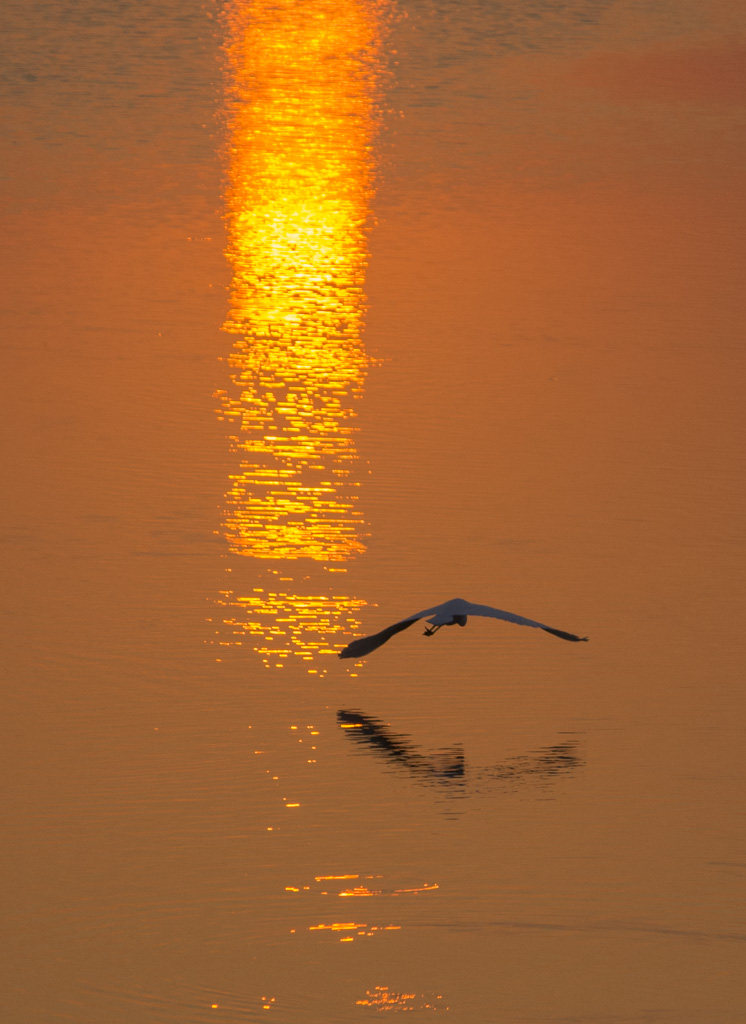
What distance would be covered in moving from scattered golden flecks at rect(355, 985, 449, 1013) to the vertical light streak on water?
353cm

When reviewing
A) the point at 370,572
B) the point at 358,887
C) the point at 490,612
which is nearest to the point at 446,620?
the point at 490,612

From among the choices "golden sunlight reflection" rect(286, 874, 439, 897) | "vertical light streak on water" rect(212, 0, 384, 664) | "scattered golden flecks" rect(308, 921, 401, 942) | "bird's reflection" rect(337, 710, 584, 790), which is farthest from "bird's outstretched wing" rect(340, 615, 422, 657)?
"scattered golden flecks" rect(308, 921, 401, 942)

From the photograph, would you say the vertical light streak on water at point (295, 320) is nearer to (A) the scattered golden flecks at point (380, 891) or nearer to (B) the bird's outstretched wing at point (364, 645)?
(B) the bird's outstretched wing at point (364, 645)

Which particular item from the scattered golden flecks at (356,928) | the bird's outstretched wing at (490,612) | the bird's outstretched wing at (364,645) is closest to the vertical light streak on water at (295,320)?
the bird's outstretched wing at (364,645)

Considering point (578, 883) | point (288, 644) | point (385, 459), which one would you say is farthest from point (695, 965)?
point (385, 459)

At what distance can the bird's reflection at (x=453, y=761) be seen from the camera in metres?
10.8

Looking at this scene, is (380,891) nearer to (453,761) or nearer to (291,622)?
(453,761)

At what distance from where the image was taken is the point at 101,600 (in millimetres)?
12812

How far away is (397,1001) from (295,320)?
34.4 feet

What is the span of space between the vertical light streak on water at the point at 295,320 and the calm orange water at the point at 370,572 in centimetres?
5

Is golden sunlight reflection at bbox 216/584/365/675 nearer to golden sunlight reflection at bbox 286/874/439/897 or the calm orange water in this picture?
the calm orange water

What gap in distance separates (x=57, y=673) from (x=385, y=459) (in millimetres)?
4191

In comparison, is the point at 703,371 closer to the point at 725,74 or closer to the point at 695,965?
the point at 695,965

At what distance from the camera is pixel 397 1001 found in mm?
8727
